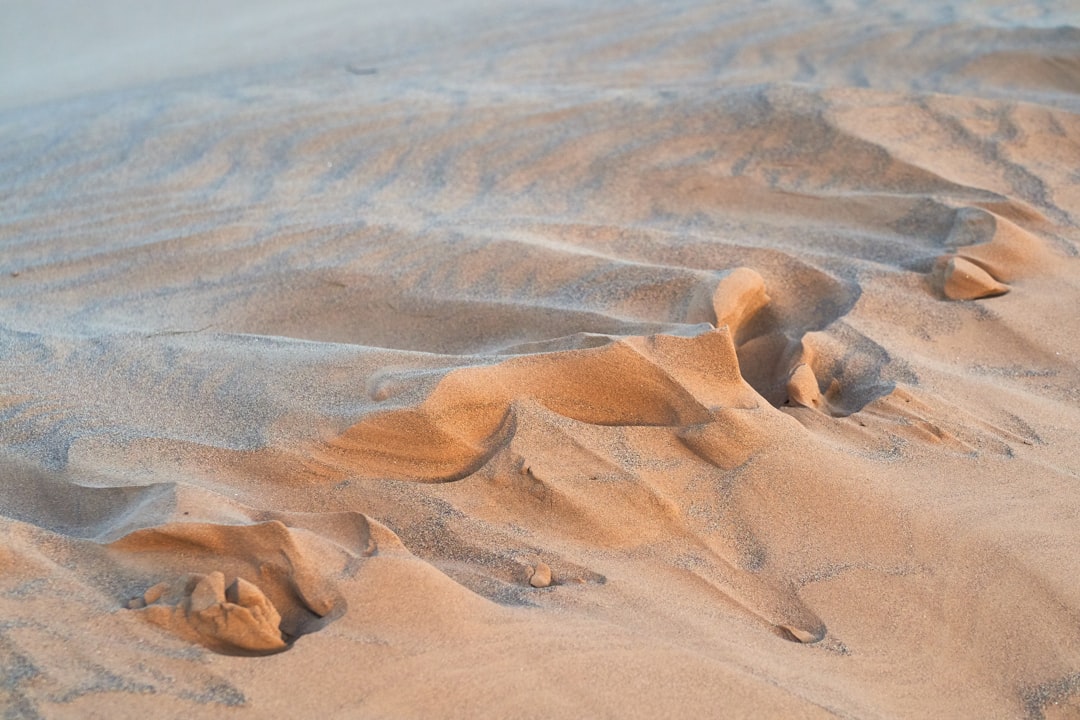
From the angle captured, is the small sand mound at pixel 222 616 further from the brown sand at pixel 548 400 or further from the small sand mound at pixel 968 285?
the small sand mound at pixel 968 285

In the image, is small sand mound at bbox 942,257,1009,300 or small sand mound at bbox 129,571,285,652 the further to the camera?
small sand mound at bbox 942,257,1009,300

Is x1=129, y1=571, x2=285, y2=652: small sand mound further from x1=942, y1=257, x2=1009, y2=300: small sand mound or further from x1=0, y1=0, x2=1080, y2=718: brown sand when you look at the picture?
x1=942, y1=257, x2=1009, y2=300: small sand mound

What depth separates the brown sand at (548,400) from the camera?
4.99 ft

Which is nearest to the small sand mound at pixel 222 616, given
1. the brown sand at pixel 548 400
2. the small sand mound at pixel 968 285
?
the brown sand at pixel 548 400

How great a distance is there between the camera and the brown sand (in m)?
1.52

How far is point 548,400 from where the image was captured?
2.14m

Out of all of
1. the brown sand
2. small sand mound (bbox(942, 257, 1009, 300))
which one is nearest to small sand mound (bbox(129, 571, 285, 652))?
the brown sand

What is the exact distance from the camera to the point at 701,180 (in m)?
3.75

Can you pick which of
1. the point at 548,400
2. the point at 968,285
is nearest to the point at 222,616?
the point at 548,400

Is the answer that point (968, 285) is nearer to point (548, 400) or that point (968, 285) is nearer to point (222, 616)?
point (548, 400)

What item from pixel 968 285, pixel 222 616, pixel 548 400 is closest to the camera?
pixel 222 616

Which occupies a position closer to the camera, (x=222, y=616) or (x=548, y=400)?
(x=222, y=616)

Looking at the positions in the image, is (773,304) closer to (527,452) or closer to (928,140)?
(527,452)

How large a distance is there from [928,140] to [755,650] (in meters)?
2.93
